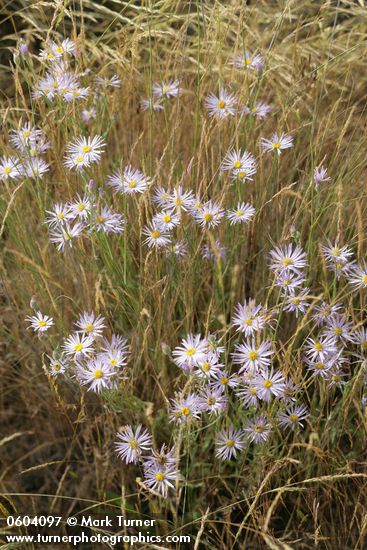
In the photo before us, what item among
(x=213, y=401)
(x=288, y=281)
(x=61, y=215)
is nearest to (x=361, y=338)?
(x=288, y=281)

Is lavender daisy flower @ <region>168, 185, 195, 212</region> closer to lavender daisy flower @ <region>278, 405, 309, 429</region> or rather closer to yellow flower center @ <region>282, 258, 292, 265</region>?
yellow flower center @ <region>282, 258, 292, 265</region>

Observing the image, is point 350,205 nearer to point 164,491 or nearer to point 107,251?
point 107,251

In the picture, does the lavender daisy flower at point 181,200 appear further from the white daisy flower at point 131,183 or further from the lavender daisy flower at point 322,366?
the lavender daisy flower at point 322,366

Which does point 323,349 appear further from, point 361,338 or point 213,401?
point 213,401

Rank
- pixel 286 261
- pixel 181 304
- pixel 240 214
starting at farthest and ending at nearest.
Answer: pixel 181 304 → pixel 240 214 → pixel 286 261

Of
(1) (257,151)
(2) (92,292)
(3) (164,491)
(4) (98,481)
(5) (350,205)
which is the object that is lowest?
(3) (164,491)

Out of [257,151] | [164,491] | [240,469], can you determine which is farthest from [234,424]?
[257,151]

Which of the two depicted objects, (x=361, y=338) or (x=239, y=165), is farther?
(x=239, y=165)

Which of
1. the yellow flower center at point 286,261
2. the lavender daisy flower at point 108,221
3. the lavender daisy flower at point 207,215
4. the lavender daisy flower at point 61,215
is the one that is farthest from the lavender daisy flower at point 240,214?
the lavender daisy flower at point 61,215
